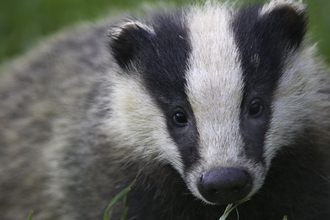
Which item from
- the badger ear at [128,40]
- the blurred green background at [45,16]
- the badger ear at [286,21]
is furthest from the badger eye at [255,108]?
the blurred green background at [45,16]

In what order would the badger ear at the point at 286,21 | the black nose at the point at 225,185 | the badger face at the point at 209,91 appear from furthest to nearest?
1. the badger ear at the point at 286,21
2. the badger face at the point at 209,91
3. the black nose at the point at 225,185

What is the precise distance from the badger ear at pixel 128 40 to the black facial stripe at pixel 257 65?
504 millimetres

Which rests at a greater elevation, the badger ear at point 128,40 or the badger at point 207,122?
the badger ear at point 128,40

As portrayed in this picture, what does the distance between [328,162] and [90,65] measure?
198 cm

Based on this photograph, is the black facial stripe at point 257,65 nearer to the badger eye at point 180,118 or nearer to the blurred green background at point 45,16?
the badger eye at point 180,118

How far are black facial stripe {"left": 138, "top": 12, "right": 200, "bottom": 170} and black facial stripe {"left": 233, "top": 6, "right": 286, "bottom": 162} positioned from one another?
0.27 m

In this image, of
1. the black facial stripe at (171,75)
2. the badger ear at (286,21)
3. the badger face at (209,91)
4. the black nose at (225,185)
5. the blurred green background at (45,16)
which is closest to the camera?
the black nose at (225,185)

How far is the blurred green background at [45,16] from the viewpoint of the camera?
710 cm

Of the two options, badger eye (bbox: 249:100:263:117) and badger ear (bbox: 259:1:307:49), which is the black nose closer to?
badger eye (bbox: 249:100:263:117)

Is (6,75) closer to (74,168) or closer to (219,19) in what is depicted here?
(74,168)

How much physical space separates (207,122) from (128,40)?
0.77 metres

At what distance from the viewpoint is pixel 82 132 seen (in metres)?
4.91

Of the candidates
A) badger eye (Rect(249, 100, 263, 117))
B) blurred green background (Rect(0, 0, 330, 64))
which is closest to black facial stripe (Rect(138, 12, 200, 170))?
badger eye (Rect(249, 100, 263, 117))

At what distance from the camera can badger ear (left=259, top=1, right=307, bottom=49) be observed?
411 centimetres
